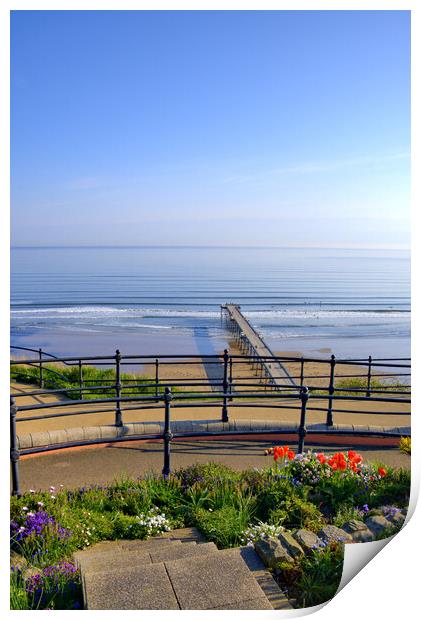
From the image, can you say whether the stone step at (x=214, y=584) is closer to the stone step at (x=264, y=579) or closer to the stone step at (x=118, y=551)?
the stone step at (x=264, y=579)

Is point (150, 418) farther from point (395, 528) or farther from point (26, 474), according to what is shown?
point (395, 528)

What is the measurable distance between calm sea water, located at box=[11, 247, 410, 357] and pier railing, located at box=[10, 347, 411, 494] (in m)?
4.95

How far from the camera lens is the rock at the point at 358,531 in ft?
10.7

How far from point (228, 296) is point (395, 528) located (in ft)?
129

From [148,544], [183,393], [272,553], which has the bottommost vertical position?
[183,393]

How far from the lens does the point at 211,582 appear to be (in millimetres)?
2639

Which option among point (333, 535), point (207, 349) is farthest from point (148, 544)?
point (207, 349)

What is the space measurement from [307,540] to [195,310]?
3427 cm

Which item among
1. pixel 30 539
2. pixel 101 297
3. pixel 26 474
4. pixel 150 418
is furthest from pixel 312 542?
pixel 101 297

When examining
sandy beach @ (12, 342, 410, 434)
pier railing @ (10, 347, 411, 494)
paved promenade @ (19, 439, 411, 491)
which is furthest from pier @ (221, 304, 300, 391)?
paved promenade @ (19, 439, 411, 491)

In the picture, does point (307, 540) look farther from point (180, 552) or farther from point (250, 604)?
point (180, 552)

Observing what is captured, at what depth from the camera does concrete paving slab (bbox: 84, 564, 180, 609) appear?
254 cm

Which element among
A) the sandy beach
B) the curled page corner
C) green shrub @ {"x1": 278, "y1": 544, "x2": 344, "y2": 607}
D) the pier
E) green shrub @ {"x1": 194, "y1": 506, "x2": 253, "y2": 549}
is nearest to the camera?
green shrub @ {"x1": 278, "y1": 544, "x2": 344, "y2": 607}

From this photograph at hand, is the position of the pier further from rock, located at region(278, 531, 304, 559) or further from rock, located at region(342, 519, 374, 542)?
rock, located at region(278, 531, 304, 559)
